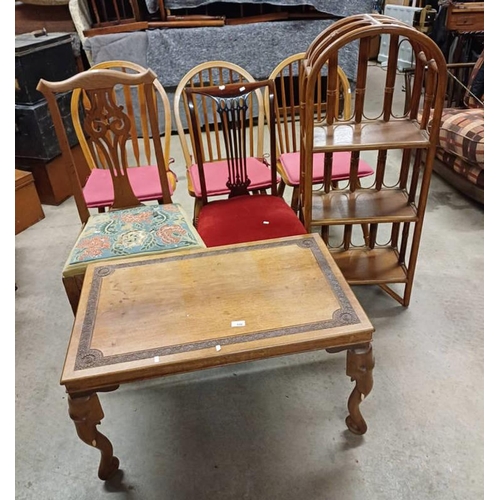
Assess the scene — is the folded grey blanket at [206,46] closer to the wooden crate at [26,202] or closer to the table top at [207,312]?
the wooden crate at [26,202]

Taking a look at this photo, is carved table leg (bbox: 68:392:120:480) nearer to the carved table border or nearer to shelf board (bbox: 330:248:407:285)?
the carved table border

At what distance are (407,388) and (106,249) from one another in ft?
3.94

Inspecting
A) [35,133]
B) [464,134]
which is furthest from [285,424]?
[35,133]

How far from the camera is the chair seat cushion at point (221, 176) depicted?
189cm

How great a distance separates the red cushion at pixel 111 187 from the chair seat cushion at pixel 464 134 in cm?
171

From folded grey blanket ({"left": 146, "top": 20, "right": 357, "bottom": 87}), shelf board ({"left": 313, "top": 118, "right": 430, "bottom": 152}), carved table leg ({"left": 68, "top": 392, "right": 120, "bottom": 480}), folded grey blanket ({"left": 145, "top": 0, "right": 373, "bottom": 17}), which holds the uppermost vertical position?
folded grey blanket ({"left": 145, "top": 0, "right": 373, "bottom": 17})

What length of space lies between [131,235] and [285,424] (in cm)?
87

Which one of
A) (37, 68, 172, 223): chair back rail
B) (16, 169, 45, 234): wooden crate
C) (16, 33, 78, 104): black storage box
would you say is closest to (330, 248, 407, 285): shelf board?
(37, 68, 172, 223): chair back rail

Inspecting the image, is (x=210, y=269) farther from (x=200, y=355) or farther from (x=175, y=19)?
(x=175, y=19)

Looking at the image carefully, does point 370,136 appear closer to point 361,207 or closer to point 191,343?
point 361,207

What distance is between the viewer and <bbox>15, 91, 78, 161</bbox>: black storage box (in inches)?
Result: 100

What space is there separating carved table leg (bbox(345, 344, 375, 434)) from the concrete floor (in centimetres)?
9

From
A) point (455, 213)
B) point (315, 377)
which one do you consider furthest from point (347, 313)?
point (455, 213)

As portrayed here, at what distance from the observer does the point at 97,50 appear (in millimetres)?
3402
